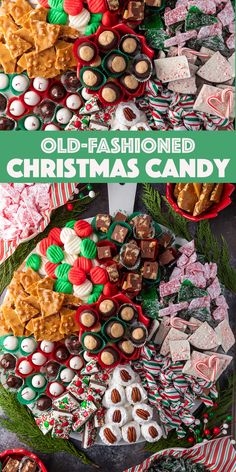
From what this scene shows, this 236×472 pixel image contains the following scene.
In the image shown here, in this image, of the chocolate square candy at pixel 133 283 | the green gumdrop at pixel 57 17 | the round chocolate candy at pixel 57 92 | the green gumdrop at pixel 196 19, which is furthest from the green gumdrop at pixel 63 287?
the green gumdrop at pixel 196 19

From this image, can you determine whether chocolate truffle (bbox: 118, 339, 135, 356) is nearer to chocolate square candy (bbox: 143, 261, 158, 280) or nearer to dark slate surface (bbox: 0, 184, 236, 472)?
chocolate square candy (bbox: 143, 261, 158, 280)

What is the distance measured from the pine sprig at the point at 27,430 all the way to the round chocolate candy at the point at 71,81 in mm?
1431

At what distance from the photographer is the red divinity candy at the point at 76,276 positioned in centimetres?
291

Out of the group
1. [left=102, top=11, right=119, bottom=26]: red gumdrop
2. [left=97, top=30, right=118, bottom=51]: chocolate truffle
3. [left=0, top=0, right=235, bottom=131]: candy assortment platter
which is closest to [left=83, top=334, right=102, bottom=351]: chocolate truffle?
[left=0, top=0, right=235, bottom=131]: candy assortment platter

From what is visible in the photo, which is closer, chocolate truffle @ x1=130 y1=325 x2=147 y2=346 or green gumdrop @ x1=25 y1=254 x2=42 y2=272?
chocolate truffle @ x1=130 y1=325 x2=147 y2=346

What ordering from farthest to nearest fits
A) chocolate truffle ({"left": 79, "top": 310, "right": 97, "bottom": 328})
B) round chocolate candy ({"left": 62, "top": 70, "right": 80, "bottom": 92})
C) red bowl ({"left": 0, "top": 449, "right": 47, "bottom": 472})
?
red bowl ({"left": 0, "top": 449, "right": 47, "bottom": 472}), round chocolate candy ({"left": 62, "top": 70, "right": 80, "bottom": 92}), chocolate truffle ({"left": 79, "top": 310, "right": 97, "bottom": 328})

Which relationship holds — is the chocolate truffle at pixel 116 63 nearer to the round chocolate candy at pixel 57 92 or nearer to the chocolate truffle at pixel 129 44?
the chocolate truffle at pixel 129 44

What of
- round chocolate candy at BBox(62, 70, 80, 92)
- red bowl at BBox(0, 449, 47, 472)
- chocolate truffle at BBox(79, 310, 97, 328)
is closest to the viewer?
chocolate truffle at BBox(79, 310, 97, 328)

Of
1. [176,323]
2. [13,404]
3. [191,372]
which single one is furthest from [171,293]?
[13,404]

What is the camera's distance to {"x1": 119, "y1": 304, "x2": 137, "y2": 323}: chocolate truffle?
286cm

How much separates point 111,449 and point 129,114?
1.58 metres

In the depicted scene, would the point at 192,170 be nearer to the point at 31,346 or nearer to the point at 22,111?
the point at 22,111

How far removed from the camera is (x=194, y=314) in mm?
2963

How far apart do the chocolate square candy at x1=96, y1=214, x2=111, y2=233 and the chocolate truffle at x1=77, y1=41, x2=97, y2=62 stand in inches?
27.3
